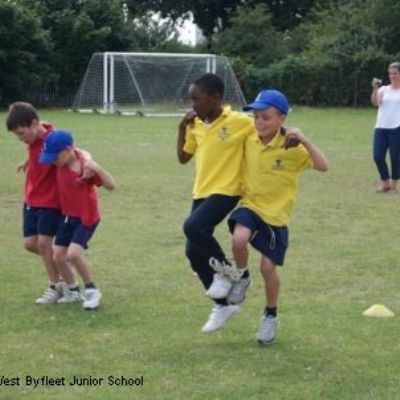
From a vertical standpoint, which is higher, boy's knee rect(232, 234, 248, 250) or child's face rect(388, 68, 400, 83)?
child's face rect(388, 68, 400, 83)

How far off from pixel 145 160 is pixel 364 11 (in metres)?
32.5

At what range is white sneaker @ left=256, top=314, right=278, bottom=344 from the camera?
6.08 m

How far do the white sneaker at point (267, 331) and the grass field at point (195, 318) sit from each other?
0.25ft

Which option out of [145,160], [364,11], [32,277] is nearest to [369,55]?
[364,11]

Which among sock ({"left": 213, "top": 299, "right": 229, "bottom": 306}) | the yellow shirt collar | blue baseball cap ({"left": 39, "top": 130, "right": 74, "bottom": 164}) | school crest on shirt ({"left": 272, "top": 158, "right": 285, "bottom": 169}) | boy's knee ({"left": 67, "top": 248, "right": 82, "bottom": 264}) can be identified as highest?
the yellow shirt collar

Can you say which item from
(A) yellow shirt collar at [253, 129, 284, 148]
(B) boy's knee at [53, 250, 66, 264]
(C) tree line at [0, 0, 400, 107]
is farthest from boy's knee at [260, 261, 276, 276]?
(C) tree line at [0, 0, 400, 107]

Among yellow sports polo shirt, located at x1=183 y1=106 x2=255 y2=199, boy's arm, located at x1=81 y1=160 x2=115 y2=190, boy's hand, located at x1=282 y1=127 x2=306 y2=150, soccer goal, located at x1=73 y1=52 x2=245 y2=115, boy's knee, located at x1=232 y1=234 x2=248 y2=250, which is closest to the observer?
boy's hand, located at x1=282 y1=127 x2=306 y2=150

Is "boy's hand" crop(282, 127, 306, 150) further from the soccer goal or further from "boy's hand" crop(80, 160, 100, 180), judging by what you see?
the soccer goal

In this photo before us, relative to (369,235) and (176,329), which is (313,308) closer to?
(176,329)

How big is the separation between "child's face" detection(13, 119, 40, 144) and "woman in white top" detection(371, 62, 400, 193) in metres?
8.02

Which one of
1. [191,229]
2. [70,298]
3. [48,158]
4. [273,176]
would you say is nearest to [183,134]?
[191,229]

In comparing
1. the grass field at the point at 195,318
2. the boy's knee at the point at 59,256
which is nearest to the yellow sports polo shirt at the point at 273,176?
the grass field at the point at 195,318

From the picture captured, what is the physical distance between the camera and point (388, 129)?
14.3 meters

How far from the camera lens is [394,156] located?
14.3 meters
